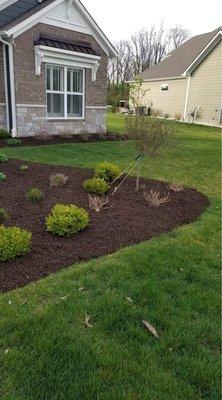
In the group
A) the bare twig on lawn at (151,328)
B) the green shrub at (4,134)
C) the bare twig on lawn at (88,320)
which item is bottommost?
the bare twig on lawn at (151,328)

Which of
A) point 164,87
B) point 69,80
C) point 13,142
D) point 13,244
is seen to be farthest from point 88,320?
point 164,87

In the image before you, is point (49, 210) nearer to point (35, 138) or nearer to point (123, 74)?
point (35, 138)

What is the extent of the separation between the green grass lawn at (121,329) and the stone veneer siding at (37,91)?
8569 millimetres

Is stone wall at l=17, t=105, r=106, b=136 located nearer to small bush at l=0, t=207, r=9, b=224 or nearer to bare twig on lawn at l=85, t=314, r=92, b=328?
small bush at l=0, t=207, r=9, b=224

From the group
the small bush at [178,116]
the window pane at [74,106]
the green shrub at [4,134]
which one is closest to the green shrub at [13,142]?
the green shrub at [4,134]

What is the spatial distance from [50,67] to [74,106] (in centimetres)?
170

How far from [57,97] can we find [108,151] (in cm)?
359

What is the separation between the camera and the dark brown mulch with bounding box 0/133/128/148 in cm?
1060

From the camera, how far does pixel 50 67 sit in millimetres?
11898

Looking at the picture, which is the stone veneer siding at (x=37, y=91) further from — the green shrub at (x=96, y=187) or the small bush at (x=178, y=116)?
the small bush at (x=178, y=116)

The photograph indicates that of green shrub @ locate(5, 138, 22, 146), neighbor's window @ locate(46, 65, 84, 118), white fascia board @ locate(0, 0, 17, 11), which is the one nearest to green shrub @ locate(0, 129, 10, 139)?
green shrub @ locate(5, 138, 22, 146)

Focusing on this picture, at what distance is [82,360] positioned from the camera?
233 centimetres

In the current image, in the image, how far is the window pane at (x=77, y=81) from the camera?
1280 centimetres

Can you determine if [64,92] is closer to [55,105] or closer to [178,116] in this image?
[55,105]
